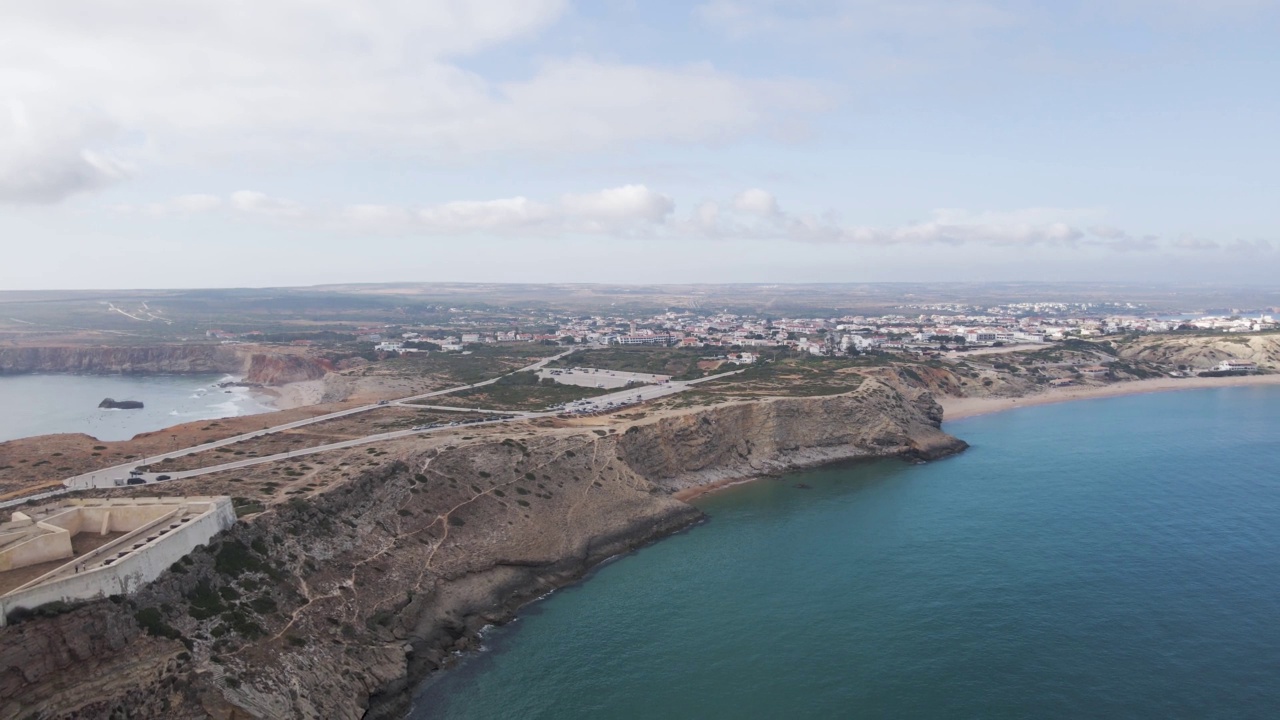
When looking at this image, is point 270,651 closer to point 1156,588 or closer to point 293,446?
point 293,446

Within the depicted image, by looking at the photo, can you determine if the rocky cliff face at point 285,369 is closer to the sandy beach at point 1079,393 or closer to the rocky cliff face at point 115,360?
the rocky cliff face at point 115,360

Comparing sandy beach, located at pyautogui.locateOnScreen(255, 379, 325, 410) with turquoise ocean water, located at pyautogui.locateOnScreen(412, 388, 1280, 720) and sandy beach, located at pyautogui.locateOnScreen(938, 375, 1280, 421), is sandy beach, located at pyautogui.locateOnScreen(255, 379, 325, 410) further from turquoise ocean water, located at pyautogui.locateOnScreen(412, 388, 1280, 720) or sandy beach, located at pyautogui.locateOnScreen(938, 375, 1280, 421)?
sandy beach, located at pyautogui.locateOnScreen(938, 375, 1280, 421)

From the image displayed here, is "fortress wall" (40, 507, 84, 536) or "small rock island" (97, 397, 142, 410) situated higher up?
"fortress wall" (40, 507, 84, 536)

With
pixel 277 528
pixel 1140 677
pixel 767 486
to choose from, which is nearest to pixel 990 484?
Result: pixel 767 486

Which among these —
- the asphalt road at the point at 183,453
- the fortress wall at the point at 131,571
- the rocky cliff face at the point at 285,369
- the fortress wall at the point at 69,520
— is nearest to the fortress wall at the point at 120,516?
the fortress wall at the point at 69,520

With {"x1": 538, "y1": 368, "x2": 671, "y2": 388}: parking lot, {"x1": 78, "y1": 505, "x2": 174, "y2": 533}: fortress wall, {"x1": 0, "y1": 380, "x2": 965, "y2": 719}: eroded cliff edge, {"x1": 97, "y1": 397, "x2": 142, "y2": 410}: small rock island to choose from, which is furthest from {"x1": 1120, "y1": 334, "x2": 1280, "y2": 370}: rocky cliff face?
{"x1": 97, "y1": 397, "x2": 142, "y2": 410}: small rock island

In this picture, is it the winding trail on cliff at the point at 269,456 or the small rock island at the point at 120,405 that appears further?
the small rock island at the point at 120,405

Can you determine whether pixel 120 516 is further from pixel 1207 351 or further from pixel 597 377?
pixel 1207 351
